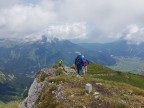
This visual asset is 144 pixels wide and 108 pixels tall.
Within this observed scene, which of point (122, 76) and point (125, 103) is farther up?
point (125, 103)

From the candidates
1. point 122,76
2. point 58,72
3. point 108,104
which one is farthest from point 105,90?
point 122,76

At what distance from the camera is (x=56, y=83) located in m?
33.8

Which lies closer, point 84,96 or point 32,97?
point 84,96

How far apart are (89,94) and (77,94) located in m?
1.11

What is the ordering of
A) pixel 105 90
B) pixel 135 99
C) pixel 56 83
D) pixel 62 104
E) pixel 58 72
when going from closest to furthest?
1. pixel 62 104
2. pixel 135 99
3. pixel 105 90
4. pixel 56 83
5. pixel 58 72

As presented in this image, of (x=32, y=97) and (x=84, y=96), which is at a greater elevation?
(x=84, y=96)

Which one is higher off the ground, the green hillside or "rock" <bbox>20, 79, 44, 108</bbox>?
the green hillside

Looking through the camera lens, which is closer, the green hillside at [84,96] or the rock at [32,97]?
the green hillside at [84,96]

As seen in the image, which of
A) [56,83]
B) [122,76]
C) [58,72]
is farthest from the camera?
[122,76]

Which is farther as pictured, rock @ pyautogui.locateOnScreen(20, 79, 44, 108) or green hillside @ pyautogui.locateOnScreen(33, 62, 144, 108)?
rock @ pyautogui.locateOnScreen(20, 79, 44, 108)

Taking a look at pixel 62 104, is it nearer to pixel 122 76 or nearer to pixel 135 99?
pixel 135 99

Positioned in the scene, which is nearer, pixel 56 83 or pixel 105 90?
pixel 105 90

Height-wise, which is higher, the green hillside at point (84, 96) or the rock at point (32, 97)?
the green hillside at point (84, 96)

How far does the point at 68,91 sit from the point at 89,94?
2104mm
